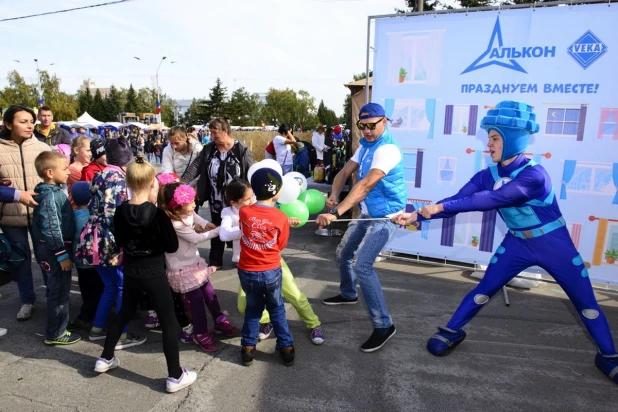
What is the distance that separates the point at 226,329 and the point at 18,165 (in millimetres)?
2419

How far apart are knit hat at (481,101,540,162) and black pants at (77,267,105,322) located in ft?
12.2

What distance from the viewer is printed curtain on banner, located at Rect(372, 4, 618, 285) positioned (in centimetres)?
450

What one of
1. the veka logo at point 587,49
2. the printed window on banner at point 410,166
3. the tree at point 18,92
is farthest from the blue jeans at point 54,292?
the tree at point 18,92

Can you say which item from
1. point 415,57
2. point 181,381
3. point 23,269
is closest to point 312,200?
point 181,381

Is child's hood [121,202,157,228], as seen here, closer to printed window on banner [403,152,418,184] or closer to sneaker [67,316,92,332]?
sneaker [67,316,92,332]

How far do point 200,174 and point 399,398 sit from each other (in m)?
3.53

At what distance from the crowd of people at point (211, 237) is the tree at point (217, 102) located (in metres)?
62.8

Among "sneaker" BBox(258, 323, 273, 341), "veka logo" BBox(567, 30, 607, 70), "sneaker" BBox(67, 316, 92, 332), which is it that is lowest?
"sneaker" BBox(67, 316, 92, 332)

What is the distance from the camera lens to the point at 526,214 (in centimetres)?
313

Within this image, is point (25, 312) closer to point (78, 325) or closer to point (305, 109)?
point (78, 325)

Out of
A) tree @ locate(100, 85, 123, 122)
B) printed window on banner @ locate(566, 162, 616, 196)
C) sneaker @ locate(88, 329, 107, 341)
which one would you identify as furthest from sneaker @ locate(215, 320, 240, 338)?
tree @ locate(100, 85, 123, 122)

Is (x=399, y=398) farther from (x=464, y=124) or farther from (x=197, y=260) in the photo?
(x=464, y=124)

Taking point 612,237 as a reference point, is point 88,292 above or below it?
below

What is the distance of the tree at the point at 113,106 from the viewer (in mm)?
71500
